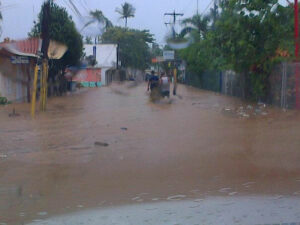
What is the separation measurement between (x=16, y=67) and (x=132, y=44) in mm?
20498

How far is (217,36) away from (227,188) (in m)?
14.6

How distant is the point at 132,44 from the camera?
1866 inches

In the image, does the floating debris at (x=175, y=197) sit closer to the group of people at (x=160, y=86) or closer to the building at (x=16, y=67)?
the building at (x=16, y=67)

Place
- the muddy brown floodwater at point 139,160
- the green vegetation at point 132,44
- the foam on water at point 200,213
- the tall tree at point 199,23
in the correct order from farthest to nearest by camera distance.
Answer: the green vegetation at point 132,44
the tall tree at point 199,23
the muddy brown floodwater at point 139,160
the foam on water at point 200,213

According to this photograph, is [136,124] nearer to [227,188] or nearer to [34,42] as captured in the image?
[227,188]

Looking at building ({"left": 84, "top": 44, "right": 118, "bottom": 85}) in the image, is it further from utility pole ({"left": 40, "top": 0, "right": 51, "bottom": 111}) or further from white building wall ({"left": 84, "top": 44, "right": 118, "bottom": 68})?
utility pole ({"left": 40, "top": 0, "right": 51, "bottom": 111})

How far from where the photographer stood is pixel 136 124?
16047mm

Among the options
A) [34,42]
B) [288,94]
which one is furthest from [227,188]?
[34,42]

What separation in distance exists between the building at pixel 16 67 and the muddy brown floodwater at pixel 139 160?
26.1 feet

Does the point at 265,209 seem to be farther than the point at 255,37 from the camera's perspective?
No

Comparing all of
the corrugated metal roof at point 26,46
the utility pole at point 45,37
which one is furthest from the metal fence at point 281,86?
the corrugated metal roof at point 26,46

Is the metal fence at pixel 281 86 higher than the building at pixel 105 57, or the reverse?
the building at pixel 105 57

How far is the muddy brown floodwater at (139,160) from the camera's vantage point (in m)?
7.59

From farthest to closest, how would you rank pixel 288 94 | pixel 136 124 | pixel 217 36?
pixel 217 36 < pixel 288 94 < pixel 136 124
